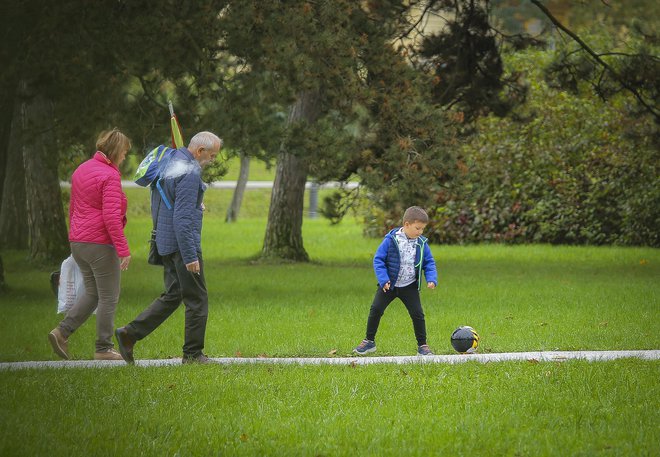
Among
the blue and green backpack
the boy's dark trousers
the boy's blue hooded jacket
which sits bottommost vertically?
the boy's dark trousers

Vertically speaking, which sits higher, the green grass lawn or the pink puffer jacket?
the pink puffer jacket

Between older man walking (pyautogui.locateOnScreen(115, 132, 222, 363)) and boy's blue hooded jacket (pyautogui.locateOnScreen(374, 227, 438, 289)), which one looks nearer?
older man walking (pyautogui.locateOnScreen(115, 132, 222, 363))

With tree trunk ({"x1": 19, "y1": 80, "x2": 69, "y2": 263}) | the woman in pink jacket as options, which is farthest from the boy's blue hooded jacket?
tree trunk ({"x1": 19, "y1": 80, "x2": 69, "y2": 263})

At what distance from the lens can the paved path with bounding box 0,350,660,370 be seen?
31.1 feet

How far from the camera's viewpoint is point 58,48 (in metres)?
16.4

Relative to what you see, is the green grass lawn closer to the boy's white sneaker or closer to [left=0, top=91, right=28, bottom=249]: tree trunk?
the boy's white sneaker

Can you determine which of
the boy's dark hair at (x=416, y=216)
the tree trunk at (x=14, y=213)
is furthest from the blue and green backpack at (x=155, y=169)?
the tree trunk at (x=14, y=213)

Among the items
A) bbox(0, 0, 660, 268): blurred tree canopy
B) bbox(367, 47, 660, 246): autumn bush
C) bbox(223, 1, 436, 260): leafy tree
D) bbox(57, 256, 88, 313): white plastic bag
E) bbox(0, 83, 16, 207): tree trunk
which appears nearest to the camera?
bbox(57, 256, 88, 313): white plastic bag

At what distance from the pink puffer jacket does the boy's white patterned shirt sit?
231 cm

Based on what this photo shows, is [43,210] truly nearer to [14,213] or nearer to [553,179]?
[14,213]

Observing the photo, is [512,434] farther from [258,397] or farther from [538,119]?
[538,119]

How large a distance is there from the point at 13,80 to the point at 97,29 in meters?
1.39

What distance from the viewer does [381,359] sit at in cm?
980

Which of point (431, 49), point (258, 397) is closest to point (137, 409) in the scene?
point (258, 397)
